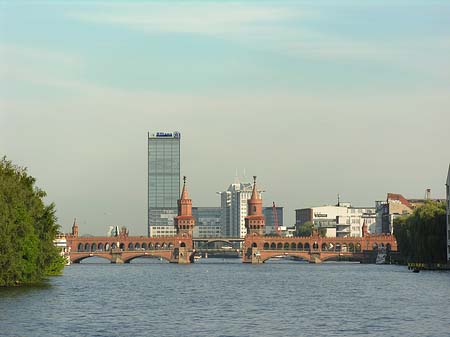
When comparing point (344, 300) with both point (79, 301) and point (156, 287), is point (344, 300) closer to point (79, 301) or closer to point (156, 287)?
point (79, 301)

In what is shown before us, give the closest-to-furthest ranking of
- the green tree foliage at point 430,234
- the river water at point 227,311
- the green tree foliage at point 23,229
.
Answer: the river water at point 227,311, the green tree foliage at point 23,229, the green tree foliage at point 430,234

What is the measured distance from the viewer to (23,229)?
98500mm

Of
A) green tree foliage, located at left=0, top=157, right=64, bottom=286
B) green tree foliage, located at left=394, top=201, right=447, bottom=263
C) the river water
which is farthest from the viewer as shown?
green tree foliage, located at left=394, top=201, right=447, bottom=263

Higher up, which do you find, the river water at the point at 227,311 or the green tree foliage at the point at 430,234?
the green tree foliage at the point at 430,234

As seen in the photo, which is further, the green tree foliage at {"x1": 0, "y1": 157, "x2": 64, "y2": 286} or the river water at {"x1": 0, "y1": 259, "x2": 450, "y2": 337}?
the green tree foliage at {"x1": 0, "y1": 157, "x2": 64, "y2": 286}

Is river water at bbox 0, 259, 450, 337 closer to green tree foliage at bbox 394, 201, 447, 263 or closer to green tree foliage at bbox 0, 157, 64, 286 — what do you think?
green tree foliage at bbox 0, 157, 64, 286

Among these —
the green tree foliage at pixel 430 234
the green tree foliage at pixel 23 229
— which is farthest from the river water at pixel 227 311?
the green tree foliage at pixel 430 234

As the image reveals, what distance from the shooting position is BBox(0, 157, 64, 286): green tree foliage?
93750mm

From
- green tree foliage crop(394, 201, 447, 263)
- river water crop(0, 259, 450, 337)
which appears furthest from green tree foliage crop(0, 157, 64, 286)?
green tree foliage crop(394, 201, 447, 263)

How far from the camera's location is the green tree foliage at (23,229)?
9375 centimetres

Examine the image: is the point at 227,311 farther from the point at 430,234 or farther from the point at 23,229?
the point at 430,234

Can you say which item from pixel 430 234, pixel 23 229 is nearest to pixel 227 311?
pixel 23 229

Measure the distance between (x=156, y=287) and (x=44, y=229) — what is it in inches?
707

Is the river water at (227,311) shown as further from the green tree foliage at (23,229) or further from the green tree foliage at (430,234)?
the green tree foliage at (430,234)
